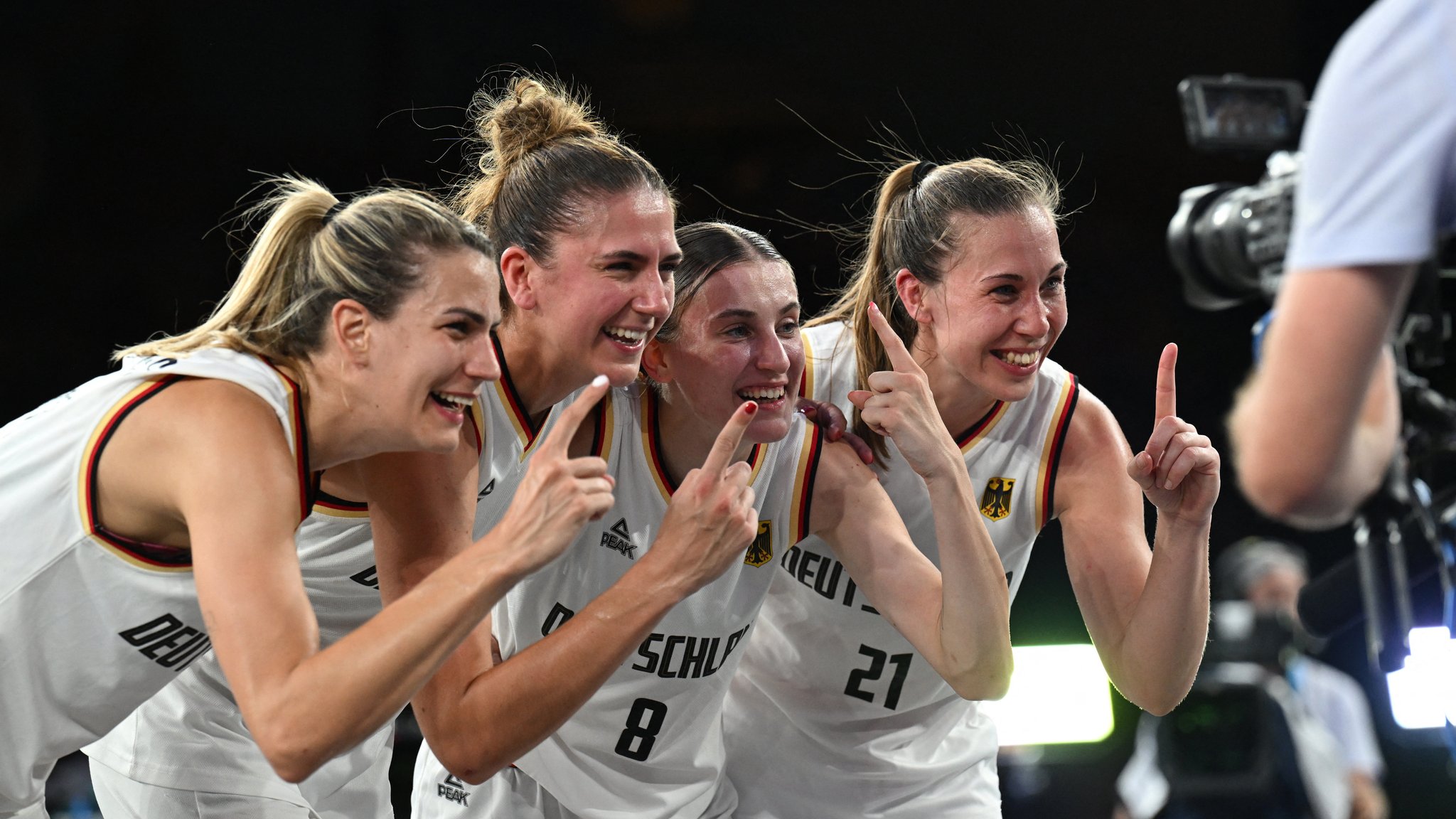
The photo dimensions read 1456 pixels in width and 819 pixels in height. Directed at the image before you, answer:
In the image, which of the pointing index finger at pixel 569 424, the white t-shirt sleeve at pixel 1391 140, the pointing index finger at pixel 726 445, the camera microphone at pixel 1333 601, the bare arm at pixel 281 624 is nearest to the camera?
the white t-shirt sleeve at pixel 1391 140

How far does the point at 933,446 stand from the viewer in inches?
90.7

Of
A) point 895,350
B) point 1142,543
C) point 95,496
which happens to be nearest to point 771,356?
point 895,350

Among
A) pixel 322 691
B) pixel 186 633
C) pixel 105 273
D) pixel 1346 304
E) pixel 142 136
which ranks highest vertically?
pixel 1346 304

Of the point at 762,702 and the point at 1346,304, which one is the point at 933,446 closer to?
the point at 762,702

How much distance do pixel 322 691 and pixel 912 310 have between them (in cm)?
150

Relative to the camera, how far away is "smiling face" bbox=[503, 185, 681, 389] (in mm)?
2312

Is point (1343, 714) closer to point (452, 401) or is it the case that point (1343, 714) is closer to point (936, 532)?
point (936, 532)

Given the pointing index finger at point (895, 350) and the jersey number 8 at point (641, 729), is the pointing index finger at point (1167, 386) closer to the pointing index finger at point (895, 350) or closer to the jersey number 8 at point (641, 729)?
the pointing index finger at point (895, 350)

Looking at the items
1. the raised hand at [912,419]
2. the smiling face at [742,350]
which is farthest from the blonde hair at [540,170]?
the raised hand at [912,419]

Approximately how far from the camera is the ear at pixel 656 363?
2.50m

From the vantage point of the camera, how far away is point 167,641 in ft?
6.47

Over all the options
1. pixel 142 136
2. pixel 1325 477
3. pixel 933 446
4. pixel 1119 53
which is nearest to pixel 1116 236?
pixel 1119 53

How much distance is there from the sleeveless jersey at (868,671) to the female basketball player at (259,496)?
38.1 inches

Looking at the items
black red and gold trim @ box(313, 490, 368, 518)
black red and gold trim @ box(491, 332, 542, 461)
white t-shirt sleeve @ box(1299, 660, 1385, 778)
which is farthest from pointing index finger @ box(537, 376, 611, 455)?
white t-shirt sleeve @ box(1299, 660, 1385, 778)
